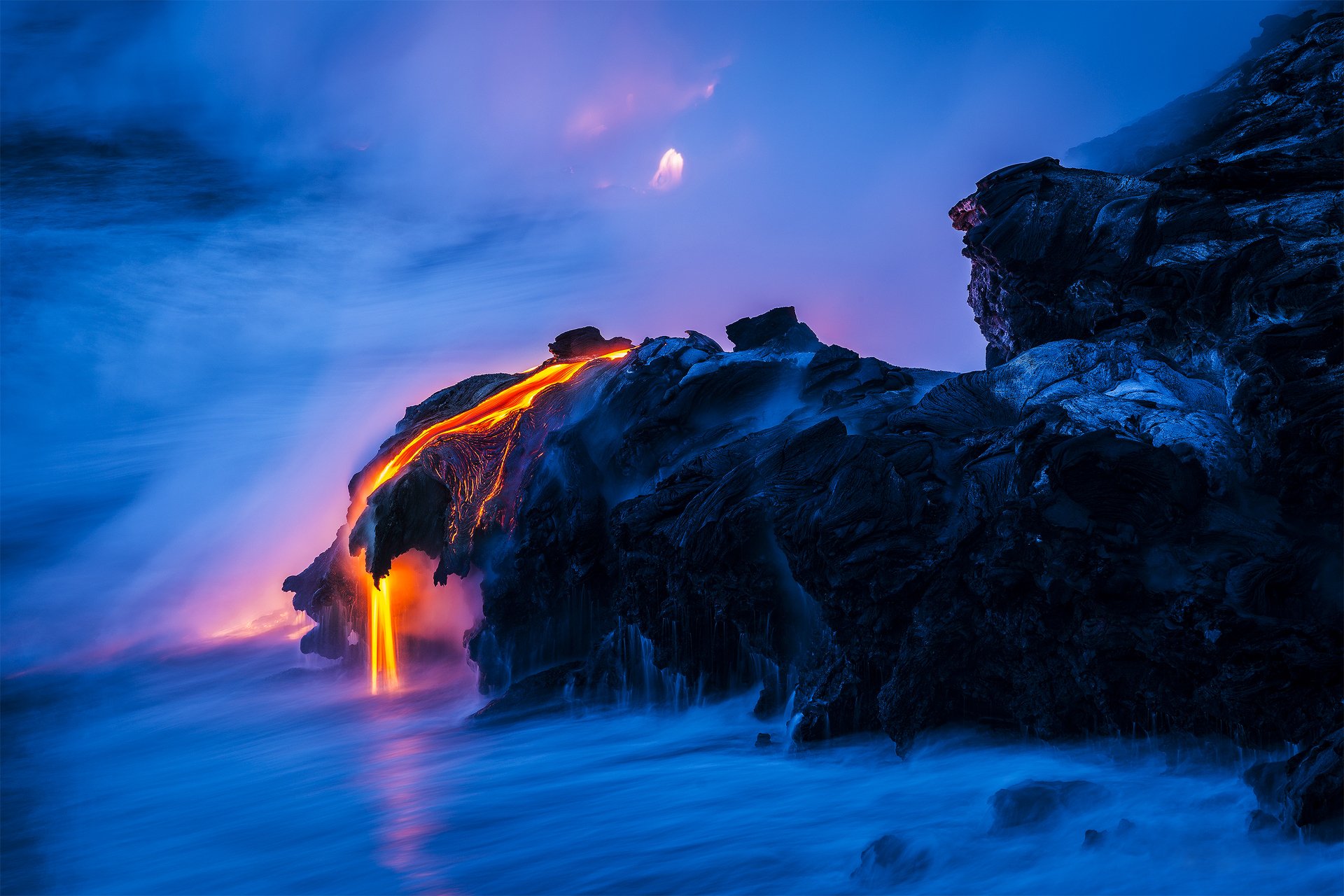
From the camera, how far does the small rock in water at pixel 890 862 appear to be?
577cm

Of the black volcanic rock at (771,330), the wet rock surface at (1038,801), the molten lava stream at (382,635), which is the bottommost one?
the wet rock surface at (1038,801)

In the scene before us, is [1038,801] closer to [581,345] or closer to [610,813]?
[610,813]

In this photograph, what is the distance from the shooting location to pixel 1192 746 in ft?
21.3

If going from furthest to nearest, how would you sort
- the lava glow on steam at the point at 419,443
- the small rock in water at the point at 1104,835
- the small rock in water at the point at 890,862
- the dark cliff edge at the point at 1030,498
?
the lava glow on steam at the point at 419,443 < the dark cliff edge at the point at 1030,498 < the small rock in water at the point at 890,862 < the small rock in water at the point at 1104,835

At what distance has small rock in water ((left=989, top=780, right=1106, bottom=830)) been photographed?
19.8ft

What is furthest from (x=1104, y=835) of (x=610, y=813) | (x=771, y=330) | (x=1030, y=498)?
(x=771, y=330)

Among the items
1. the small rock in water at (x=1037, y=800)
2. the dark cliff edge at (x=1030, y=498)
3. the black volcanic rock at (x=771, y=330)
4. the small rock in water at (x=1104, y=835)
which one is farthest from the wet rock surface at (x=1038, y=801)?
the black volcanic rock at (x=771, y=330)

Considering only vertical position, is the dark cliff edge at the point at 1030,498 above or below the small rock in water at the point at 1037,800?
above

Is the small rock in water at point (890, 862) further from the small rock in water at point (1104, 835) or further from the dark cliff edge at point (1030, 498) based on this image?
the dark cliff edge at point (1030, 498)

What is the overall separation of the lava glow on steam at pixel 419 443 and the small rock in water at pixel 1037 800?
7810 millimetres

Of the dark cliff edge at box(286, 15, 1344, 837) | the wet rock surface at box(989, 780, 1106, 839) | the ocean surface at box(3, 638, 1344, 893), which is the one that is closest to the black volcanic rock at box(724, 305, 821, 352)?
the dark cliff edge at box(286, 15, 1344, 837)

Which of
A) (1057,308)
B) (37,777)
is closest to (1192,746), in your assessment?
(1057,308)

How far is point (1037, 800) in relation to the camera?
6086 millimetres

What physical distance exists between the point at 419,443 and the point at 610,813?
7.40 meters
